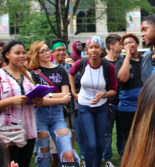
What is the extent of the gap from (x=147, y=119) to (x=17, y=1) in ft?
53.3

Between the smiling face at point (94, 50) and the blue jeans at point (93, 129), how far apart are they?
0.75m

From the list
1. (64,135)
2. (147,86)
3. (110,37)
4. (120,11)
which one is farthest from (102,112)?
(120,11)

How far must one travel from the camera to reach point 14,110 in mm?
2934

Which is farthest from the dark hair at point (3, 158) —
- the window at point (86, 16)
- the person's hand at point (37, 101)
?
the window at point (86, 16)

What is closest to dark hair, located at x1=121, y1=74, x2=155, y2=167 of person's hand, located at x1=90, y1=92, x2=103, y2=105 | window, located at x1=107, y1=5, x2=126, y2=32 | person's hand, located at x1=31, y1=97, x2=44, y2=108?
person's hand, located at x1=31, y1=97, x2=44, y2=108

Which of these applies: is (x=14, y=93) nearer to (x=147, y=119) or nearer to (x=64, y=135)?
(x=64, y=135)

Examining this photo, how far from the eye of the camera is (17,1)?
15.7m

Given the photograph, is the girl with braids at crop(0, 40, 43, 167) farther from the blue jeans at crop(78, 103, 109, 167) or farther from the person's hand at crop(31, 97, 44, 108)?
the blue jeans at crop(78, 103, 109, 167)

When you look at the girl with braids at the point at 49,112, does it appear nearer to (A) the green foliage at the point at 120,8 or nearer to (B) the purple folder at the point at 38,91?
(B) the purple folder at the point at 38,91

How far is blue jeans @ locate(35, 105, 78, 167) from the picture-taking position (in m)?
3.20

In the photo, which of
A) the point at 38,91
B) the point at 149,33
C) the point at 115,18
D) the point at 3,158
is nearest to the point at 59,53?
the point at 38,91

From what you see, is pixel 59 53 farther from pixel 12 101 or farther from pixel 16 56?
pixel 12 101

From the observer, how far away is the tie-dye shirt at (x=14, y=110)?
113 inches

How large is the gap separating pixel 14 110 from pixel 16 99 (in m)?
0.20
